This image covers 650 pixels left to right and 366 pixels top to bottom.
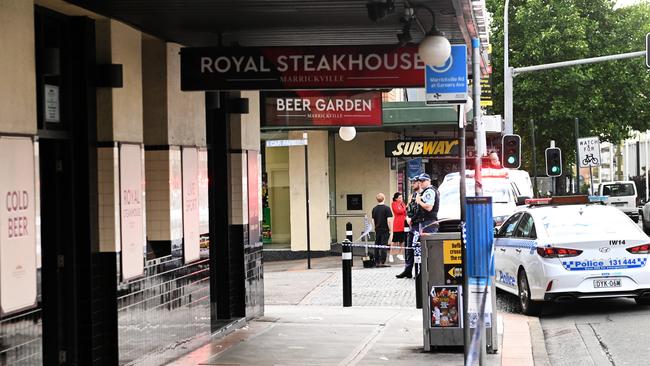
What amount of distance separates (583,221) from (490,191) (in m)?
8.03

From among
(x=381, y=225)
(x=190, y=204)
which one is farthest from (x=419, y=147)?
(x=190, y=204)

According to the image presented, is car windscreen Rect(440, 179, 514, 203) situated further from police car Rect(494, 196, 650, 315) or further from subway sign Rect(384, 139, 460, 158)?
police car Rect(494, 196, 650, 315)

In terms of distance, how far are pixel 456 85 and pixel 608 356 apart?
3.33m

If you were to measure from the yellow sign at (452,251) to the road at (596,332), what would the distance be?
1462 mm

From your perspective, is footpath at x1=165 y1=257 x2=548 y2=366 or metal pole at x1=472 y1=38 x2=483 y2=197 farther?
footpath at x1=165 y1=257 x2=548 y2=366

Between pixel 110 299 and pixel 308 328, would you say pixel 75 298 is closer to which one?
pixel 110 299

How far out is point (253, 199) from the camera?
12852 mm

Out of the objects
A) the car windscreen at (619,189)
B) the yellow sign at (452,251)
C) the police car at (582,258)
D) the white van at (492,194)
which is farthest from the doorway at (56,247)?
the car windscreen at (619,189)

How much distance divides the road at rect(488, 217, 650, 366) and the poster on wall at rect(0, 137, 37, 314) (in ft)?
18.0

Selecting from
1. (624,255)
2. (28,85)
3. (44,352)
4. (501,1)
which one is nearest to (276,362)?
(44,352)

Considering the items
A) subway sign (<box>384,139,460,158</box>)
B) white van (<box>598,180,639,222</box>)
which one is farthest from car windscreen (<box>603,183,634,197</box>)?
subway sign (<box>384,139,460,158</box>)

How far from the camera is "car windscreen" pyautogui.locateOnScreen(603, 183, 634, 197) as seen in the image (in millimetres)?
43062

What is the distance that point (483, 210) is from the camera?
8.43 metres

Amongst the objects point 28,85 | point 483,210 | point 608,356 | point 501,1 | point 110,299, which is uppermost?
point 501,1
